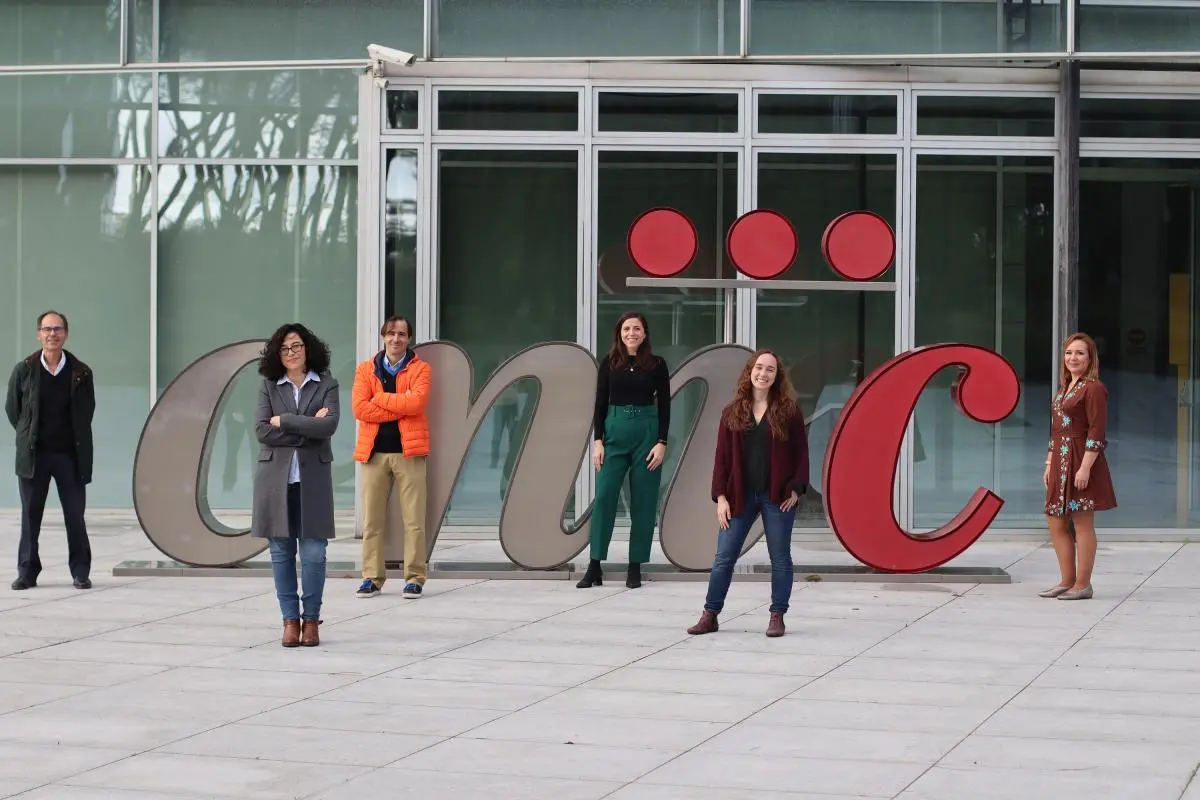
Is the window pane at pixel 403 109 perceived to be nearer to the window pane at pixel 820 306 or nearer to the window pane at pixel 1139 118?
the window pane at pixel 820 306

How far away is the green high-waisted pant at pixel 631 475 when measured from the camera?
436 inches

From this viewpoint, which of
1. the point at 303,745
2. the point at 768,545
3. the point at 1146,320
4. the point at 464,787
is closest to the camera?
the point at 464,787

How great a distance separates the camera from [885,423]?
36.5 feet

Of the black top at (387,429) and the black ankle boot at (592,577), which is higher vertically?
the black top at (387,429)

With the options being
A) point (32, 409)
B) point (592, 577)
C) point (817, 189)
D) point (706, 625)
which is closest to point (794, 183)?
point (817, 189)

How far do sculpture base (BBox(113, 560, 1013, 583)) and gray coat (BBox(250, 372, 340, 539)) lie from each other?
2.70 m

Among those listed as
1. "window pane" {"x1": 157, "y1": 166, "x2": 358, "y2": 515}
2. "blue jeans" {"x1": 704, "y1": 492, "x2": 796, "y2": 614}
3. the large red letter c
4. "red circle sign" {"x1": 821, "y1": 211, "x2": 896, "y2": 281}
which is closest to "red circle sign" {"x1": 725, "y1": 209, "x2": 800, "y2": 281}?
"red circle sign" {"x1": 821, "y1": 211, "x2": 896, "y2": 281}

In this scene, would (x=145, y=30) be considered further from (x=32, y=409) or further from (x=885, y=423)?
(x=885, y=423)

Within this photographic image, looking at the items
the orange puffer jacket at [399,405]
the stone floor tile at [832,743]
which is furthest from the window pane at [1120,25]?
the stone floor tile at [832,743]

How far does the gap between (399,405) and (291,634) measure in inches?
85.1

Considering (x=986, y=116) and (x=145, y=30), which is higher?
(x=145, y=30)

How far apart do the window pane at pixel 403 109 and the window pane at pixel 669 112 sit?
1557 mm

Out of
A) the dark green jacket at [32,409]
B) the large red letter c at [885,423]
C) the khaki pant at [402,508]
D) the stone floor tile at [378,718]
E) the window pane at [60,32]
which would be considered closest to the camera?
the stone floor tile at [378,718]

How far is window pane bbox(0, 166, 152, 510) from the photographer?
52.1ft
